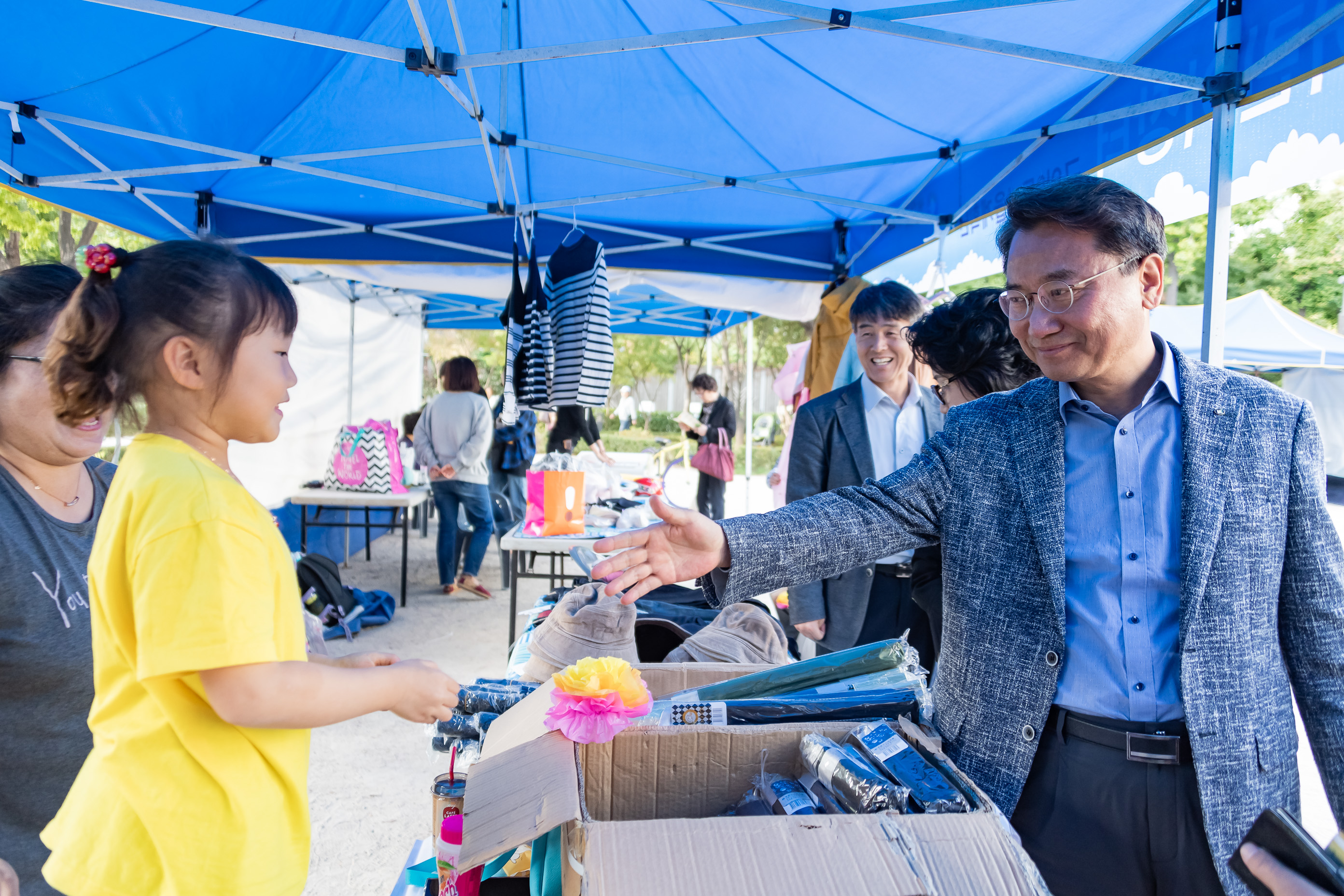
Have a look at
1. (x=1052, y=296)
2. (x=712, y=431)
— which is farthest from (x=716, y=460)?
(x=1052, y=296)

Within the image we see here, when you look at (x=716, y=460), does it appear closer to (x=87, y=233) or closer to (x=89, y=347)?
(x=89, y=347)

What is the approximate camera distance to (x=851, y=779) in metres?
1.08

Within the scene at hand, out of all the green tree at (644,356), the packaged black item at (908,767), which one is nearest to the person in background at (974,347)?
the packaged black item at (908,767)

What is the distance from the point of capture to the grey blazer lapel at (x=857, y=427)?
2.99 m

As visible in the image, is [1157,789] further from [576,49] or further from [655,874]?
[576,49]

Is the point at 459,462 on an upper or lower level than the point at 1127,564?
lower

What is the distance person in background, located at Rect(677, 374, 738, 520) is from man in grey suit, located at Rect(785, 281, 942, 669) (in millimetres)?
5675

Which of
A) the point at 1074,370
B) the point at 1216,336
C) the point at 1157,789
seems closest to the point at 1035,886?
the point at 1157,789

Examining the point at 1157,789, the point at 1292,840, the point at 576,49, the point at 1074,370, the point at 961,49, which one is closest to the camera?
the point at 1292,840

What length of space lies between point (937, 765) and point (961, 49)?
10.1 feet

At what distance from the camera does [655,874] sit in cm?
88

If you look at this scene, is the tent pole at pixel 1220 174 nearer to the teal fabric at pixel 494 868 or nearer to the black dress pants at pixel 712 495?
the teal fabric at pixel 494 868

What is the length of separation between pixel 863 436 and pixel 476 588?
185 inches

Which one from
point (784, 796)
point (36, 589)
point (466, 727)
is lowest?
point (466, 727)
